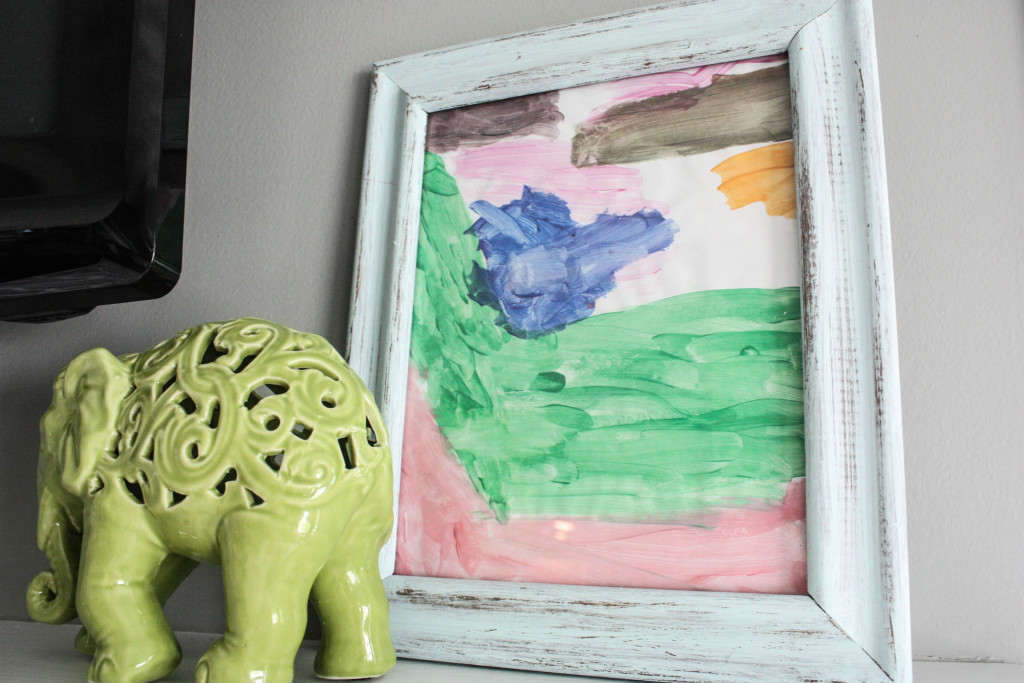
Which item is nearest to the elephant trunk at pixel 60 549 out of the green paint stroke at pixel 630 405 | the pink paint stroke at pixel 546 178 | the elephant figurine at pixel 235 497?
the elephant figurine at pixel 235 497

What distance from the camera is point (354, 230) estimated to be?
80 cm

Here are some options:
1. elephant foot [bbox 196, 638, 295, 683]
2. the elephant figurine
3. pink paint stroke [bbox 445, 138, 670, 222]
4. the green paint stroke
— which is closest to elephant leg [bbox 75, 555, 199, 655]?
the elephant figurine

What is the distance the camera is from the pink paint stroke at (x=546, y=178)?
2.23ft

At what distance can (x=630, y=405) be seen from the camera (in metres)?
0.63

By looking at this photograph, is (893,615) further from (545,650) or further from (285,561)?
(285,561)

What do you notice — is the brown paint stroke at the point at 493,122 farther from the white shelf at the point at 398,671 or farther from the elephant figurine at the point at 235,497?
the white shelf at the point at 398,671

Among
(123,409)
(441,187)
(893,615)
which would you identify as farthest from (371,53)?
(893,615)

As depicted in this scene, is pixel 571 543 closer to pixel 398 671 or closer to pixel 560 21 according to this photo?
pixel 398 671

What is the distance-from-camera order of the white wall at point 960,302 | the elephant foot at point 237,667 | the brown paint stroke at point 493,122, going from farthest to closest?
the brown paint stroke at point 493,122
the white wall at point 960,302
the elephant foot at point 237,667

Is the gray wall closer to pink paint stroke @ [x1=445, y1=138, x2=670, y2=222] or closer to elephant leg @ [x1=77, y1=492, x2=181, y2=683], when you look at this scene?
pink paint stroke @ [x1=445, y1=138, x2=670, y2=222]

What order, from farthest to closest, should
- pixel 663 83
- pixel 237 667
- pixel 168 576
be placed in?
pixel 663 83 → pixel 168 576 → pixel 237 667

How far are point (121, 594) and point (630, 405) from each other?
43 cm

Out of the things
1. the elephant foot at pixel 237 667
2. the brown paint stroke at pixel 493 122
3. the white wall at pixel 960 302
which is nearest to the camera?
the elephant foot at pixel 237 667

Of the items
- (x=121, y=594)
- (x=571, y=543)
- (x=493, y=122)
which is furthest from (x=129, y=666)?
(x=493, y=122)
